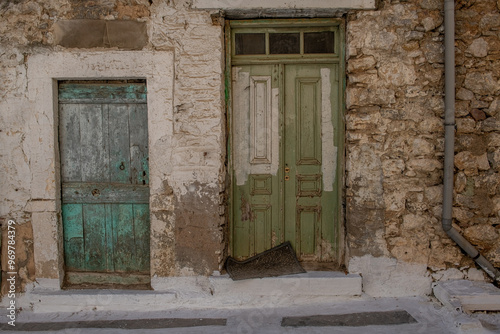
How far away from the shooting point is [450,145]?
332 centimetres

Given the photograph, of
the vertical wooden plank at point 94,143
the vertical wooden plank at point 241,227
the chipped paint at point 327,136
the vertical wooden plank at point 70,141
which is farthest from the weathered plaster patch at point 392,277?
the vertical wooden plank at point 70,141

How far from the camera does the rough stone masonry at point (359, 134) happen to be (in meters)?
3.41

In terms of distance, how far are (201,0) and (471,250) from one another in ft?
11.2

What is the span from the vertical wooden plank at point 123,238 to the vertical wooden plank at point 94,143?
36cm

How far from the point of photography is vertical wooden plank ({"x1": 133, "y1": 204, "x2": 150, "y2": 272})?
372 centimetres

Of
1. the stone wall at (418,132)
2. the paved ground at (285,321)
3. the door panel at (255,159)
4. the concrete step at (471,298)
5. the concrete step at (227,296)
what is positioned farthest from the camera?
the door panel at (255,159)

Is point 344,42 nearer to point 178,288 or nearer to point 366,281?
point 366,281

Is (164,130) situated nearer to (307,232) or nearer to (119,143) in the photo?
(119,143)

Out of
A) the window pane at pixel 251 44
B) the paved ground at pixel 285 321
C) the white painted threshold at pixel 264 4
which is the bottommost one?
the paved ground at pixel 285 321

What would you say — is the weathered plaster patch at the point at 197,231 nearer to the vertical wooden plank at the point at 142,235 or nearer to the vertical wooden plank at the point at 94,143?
the vertical wooden plank at the point at 142,235

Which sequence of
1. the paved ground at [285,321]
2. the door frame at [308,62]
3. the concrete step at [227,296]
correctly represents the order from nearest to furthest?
the paved ground at [285,321], the concrete step at [227,296], the door frame at [308,62]

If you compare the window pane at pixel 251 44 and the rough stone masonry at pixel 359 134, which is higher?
the window pane at pixel 251 44

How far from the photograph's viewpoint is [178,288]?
3.59 meters

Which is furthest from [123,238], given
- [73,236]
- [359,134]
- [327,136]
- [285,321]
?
[359,134]
